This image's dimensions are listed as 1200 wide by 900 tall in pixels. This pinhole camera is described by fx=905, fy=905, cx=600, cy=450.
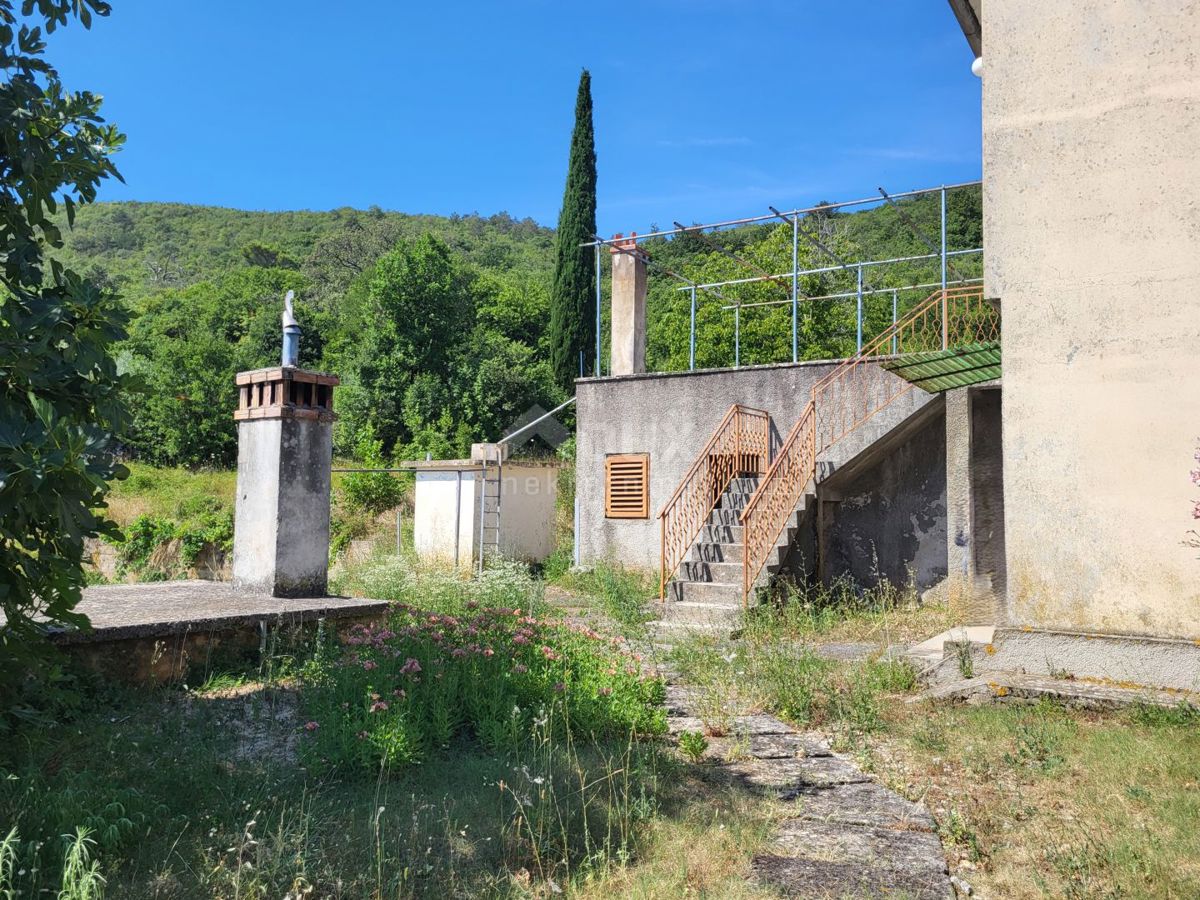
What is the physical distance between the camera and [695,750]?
5.13 meters

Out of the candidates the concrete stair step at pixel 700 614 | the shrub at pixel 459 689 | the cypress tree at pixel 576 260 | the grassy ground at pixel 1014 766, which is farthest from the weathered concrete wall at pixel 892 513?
the cypress tree at pixel 576 260

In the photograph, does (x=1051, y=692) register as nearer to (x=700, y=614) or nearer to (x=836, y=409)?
(x=700, y=614)

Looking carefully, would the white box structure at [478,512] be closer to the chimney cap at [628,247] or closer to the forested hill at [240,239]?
the chimney cap at [628,247]

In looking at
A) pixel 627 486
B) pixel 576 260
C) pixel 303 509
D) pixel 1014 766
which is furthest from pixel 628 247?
pixel 576 260

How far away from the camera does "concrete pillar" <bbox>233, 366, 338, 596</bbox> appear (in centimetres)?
748

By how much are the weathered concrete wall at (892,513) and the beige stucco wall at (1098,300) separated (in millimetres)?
4315

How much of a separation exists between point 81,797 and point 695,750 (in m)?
3.04

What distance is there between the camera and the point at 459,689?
551 centimetres

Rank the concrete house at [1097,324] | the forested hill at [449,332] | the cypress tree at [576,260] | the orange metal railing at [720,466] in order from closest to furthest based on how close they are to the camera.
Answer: the concrete house at [1097,324] < the orange metal railing at [720,466] < the forested hill at [449,332] < the cypress tree at [576,260]

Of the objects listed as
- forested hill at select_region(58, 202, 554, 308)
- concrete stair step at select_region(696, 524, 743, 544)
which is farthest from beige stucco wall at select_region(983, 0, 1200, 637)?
forested hill at select_region(58, 202, 554, 308)

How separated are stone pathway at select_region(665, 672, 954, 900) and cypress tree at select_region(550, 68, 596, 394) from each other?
23.3 meters

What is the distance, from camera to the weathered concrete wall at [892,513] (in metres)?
11.1

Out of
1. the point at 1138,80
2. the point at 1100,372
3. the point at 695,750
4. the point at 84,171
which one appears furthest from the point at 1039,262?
the point at 84,171

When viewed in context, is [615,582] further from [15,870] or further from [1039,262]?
[15,870]
